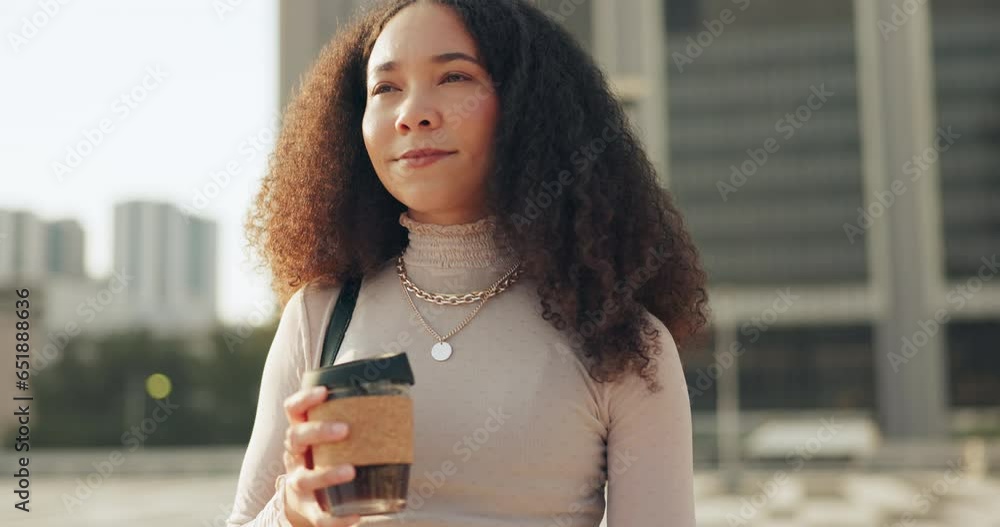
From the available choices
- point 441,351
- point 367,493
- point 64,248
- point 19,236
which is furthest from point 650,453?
point 64,248

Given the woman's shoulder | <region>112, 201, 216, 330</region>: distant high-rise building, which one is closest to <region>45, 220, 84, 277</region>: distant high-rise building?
<region>112, 201, 216, 330</region>: distant high-rise building

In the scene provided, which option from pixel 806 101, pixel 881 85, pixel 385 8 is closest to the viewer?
pixel 385 8

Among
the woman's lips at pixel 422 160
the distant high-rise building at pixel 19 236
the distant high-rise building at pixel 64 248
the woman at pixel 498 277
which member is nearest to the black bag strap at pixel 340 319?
the woman at pixel 498 277

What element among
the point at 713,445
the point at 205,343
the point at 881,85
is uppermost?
the point at 881,85

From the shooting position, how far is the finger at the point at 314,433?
47.5 inches

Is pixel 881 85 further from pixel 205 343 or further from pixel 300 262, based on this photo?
pixel 300 262

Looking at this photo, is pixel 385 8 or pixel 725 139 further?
pixel 725 139

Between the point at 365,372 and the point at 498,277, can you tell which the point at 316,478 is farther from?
the point at 498,277

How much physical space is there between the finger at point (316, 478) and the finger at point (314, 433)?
33 mm

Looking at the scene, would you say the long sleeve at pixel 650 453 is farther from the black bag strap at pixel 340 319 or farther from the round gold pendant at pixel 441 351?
the black bag strap at pixel 340 319

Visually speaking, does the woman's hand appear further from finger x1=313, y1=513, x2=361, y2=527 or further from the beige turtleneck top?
the beige turtleneck top

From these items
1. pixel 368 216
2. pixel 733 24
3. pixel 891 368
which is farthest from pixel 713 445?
pixel 733 24

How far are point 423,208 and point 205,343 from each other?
47.9m

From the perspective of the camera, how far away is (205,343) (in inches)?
1866
